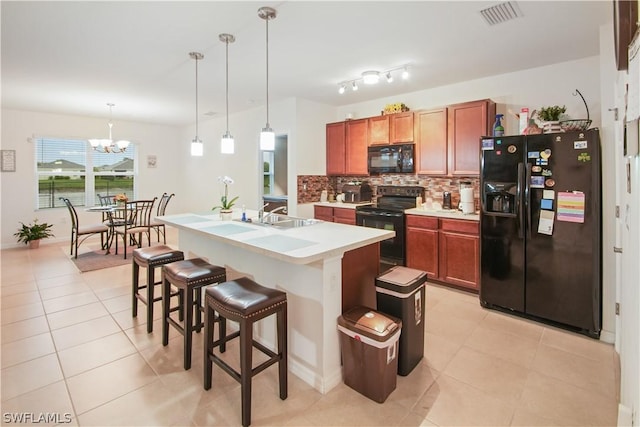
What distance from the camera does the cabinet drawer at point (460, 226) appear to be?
11.7 feet

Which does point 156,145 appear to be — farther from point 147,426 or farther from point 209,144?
point 147,426

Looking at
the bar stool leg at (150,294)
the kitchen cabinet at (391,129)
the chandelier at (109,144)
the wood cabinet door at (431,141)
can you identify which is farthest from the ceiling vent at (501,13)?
the chandelier at (109,144)

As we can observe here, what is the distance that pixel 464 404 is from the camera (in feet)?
6.31

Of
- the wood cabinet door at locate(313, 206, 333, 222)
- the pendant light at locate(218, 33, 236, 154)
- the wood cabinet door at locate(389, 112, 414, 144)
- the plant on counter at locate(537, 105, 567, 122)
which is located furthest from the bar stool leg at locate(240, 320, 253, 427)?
the wood cabinet door at locate(389, 112, 414, 144)

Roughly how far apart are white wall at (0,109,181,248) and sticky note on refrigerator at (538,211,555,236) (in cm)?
774

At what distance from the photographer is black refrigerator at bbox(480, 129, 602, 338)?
2.66m

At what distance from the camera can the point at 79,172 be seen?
677cm

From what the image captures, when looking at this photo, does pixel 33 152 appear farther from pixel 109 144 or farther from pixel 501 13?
pixel 501 13

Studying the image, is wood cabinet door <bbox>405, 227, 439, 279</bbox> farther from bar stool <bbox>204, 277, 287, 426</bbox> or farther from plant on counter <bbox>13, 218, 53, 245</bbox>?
plant on counter <bbox>13, 218, 53, 245</bbox>

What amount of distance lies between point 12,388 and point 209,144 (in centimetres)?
577

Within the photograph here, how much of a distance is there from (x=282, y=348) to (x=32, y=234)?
6.39m

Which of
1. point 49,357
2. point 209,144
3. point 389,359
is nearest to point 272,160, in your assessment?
point 209,144

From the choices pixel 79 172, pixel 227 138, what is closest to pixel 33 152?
pixel 79 172

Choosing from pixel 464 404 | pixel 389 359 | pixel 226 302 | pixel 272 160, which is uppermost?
pixel 272 160
